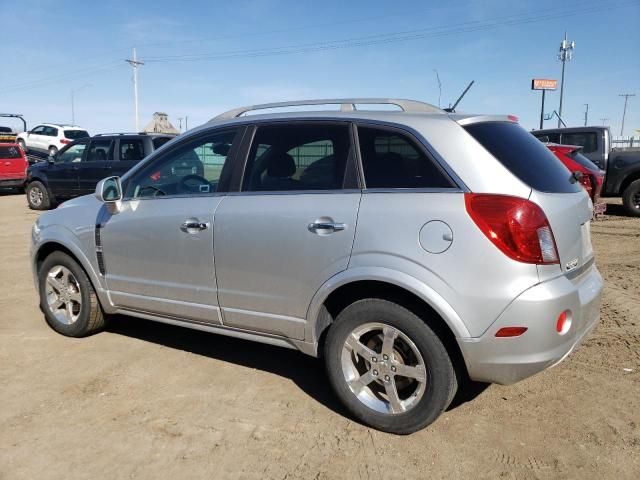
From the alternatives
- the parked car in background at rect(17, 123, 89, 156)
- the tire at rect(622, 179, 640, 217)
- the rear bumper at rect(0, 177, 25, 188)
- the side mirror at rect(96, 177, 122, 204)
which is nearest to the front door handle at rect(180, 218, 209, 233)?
the side mirror at rect(96, 177, 122, 204)

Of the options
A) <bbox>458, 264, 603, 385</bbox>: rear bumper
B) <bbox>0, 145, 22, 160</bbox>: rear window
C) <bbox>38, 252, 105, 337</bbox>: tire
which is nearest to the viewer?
<bbox>458, 264, 603, 385</bbox>: rear bumper

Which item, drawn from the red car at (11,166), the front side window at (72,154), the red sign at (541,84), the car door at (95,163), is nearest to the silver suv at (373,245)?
the car door at (95,163)

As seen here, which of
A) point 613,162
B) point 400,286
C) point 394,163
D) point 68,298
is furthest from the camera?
point 613,162

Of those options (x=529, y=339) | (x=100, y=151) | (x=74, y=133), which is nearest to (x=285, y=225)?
(x=529, y=339)

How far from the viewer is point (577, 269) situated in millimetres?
2910

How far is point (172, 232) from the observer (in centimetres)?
369

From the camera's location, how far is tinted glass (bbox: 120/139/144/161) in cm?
1171

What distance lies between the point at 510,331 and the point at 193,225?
6.76 feet

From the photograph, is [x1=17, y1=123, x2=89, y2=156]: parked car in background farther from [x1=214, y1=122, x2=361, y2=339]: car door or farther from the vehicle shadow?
[x1=214, y1=122, x2=361, y2=339]: car door

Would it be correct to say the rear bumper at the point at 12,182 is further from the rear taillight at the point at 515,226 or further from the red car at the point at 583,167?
the rear taillight at the point at 515,226

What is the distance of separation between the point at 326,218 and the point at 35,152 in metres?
27.6

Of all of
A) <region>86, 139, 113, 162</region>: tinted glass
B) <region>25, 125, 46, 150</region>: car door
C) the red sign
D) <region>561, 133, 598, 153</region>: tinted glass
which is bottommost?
<region>86, 139, 113, 162</region>: tinted glass

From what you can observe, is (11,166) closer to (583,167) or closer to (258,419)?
(583,167)

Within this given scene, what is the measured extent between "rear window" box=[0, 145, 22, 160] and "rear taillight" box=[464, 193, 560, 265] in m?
18.2
